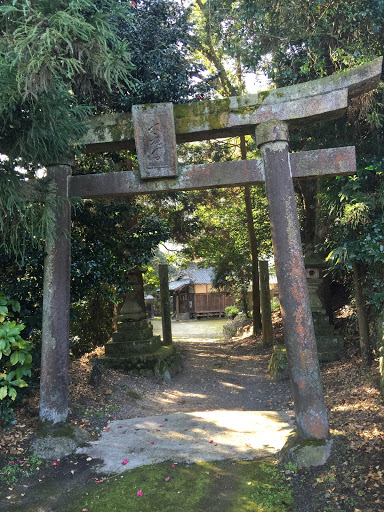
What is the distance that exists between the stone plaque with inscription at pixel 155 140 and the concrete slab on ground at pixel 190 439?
3.18 meters

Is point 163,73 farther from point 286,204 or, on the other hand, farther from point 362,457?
point 362,457

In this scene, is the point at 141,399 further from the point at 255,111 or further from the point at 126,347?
the point at 255,111

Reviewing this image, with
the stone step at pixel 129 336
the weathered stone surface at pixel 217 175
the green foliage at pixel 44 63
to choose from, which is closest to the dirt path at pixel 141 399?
the stone step at pixel 129 336

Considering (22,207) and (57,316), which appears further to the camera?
(57,316)

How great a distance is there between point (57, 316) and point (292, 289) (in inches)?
109

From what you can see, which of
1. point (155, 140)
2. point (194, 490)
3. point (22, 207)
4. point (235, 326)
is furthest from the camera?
point (235, 326)

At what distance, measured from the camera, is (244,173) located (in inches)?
183

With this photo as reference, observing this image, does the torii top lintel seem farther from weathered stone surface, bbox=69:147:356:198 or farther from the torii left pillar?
the torii left pillar

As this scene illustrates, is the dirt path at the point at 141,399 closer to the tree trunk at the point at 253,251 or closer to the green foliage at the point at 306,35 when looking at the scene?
the tree trunk at the point at 253,251

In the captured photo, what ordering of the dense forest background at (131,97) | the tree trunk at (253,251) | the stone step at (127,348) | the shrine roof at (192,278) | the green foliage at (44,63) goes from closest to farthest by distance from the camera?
the green foliage at (44,63) → the dense forest background at (131,97) → the stone step at (127,348) → the tree trunk at (253,251) → the shrine roof at (192,278)

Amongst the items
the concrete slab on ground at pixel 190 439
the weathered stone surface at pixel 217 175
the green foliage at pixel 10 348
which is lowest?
the concrete slab on ground at pixel 190 439

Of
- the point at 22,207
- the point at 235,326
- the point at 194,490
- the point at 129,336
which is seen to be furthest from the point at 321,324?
the point at 235,326

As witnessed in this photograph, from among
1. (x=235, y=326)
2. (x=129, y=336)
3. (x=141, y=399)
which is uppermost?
(x=129, y=336)

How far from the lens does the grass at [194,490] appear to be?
3.23 meters
